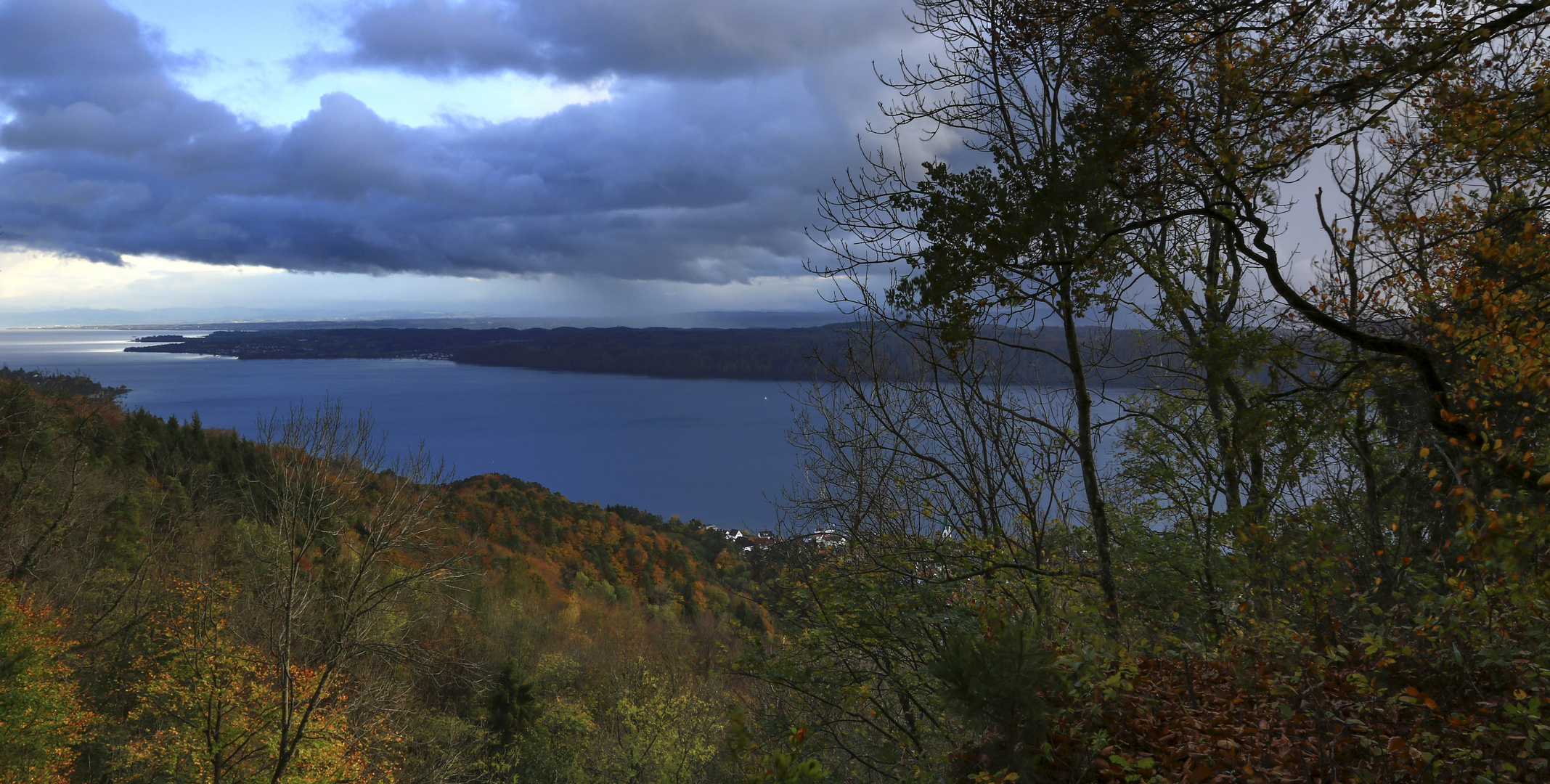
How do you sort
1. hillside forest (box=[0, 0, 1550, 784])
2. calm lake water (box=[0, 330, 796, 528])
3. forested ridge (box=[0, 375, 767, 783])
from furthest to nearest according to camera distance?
calm lake water (box=[0, 330, 796, 528]), forested ridge (box=[0, 375, 767, 783]), hillside forest (box=[0, 0, 1550, 784])

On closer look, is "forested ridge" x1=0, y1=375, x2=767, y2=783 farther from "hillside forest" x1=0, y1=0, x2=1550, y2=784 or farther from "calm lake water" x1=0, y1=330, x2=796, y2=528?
"calm lake water" x1=0, y1=330, x2=796, y2=528

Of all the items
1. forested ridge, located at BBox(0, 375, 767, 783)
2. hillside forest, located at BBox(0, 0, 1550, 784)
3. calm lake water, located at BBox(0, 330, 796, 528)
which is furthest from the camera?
calm lake water, located at BBox(0, 330, 796, 528)

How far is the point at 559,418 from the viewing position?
426ft

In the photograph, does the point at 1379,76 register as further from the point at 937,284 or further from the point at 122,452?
the point at 122,452

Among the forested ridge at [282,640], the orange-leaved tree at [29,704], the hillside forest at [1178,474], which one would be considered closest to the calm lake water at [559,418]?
the forested ridge at [282,640]

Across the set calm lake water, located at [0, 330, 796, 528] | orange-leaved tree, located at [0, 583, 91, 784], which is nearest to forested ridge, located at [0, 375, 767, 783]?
orange-leaved tree, located at [0, 583, 91, 784]

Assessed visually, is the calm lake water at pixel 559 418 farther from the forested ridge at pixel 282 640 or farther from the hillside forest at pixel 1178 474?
the hillside forest at pixel 1178 474

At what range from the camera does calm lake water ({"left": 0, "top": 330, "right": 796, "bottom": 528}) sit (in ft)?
282

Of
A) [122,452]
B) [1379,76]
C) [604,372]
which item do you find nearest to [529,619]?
[122,452]

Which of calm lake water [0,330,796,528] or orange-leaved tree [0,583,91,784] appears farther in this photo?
calm lake water [0,330,796,528]

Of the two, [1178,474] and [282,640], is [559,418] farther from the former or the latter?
[1178,474]

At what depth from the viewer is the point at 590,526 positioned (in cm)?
6369

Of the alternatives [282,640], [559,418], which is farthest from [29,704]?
[559,418]

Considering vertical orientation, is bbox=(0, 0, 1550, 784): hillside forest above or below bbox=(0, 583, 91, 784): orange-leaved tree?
above
